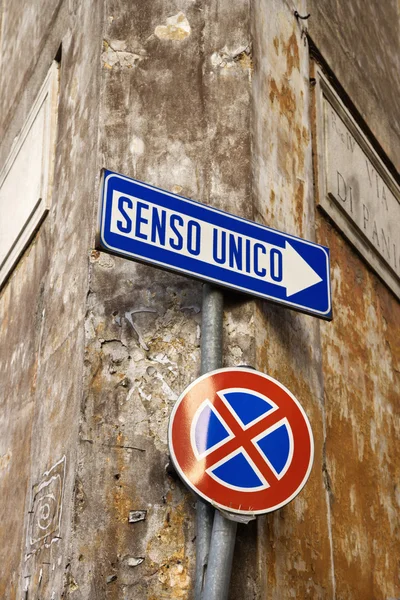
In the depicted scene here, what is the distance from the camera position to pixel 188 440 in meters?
3.25

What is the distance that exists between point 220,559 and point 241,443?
37 cm

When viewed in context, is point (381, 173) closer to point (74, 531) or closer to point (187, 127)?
point (187, 127)

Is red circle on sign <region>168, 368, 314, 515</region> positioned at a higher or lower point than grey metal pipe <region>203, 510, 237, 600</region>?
higher

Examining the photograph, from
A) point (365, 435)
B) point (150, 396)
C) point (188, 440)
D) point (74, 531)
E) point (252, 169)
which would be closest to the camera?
point (188, 440)

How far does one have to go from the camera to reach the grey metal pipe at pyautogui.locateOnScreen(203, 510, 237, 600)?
3.12 m

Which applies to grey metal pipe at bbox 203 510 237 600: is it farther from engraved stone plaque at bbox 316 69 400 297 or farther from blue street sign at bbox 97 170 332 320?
engraved stone plaque at bbox 316 69 400 297

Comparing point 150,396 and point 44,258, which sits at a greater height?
point 44,258

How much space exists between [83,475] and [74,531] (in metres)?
0.20

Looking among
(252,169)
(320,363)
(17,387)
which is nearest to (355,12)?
(252,169)

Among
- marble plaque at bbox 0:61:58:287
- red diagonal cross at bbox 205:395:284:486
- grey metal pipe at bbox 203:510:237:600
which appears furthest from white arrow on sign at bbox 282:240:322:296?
marble plaque at bbox 0:61:58:287

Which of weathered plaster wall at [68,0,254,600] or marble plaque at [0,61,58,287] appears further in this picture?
marble plaque at [0,61,58,287]

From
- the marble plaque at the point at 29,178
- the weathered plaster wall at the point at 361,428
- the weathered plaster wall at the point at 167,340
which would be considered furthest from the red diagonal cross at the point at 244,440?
the marble plaque at the point at 29,178

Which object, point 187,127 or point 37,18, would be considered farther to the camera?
point 37,18

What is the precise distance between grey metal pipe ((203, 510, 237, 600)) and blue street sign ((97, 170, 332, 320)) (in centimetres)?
85
